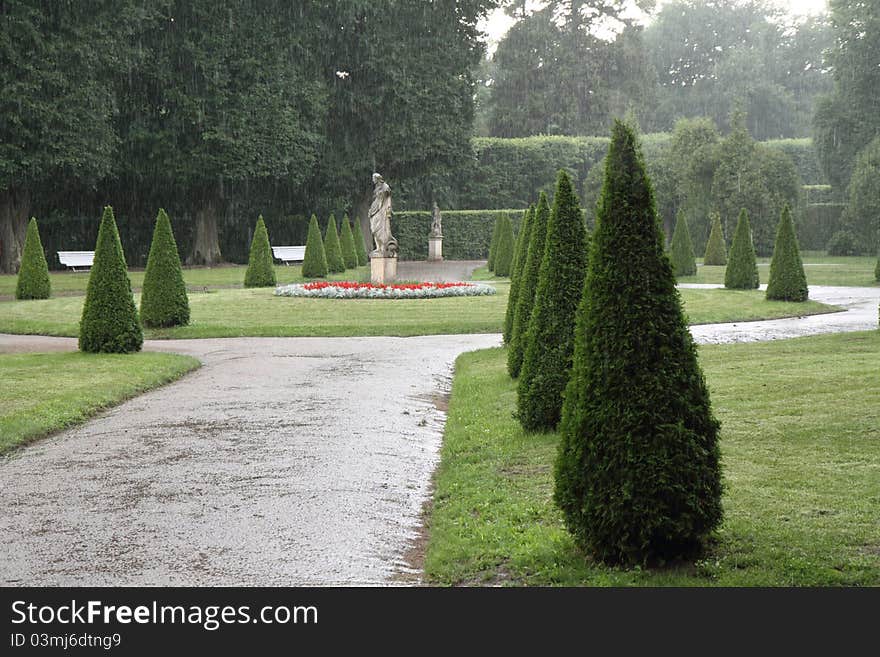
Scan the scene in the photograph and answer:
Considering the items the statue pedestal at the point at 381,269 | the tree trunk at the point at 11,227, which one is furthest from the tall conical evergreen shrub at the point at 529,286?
the tree trunk at the point at 11,227

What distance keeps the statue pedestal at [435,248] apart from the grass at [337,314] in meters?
23.1

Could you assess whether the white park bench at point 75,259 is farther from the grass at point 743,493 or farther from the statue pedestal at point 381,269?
the grass at point 743,493

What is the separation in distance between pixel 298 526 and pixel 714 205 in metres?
40.2

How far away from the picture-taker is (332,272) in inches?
1407

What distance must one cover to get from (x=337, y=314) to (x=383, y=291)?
3.69 meters

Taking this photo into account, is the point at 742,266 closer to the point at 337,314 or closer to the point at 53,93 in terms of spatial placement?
the point at 337,314

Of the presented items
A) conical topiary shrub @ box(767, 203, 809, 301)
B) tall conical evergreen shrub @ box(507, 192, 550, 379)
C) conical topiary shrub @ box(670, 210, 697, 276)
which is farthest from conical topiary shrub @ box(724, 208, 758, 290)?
tall conical evergreen shrub @ box(507, 192, 550, 379)

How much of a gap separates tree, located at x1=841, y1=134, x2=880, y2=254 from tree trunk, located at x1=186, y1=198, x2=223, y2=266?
25.7 m

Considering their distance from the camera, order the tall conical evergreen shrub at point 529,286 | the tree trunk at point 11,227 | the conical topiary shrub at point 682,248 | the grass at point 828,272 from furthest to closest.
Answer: the tree trunk at point 11,227, the conical topiary shrub at point 682,248, the grass at point 828,272, the tall conical evergreen shrub at point 529,286

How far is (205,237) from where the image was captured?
4122 centimetres

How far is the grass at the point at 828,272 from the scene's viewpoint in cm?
3000

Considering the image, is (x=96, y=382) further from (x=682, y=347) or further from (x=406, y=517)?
(x=682, y=347)

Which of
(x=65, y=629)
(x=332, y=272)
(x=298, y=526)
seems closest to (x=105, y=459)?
(x=298, y=526)

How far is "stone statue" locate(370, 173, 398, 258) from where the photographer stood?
27.5 metres
